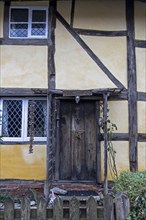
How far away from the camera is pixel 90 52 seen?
7.24m

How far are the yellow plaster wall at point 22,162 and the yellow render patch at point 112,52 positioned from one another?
2.56 m

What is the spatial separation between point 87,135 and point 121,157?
0.98 meters

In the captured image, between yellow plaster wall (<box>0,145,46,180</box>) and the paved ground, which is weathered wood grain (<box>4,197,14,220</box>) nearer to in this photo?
the paved ground

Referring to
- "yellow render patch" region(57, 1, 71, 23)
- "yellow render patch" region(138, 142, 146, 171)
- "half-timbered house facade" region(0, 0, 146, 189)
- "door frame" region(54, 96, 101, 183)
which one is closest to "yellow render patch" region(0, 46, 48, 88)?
"half-timbered house facade" region(0, 0, 146, 189)

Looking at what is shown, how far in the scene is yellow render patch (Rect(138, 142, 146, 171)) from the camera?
22.9 feet

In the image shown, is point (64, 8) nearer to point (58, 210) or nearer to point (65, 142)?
point (65, 142)

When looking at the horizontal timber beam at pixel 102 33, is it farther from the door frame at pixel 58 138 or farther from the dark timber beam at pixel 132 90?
the door frame at pixel 58 138

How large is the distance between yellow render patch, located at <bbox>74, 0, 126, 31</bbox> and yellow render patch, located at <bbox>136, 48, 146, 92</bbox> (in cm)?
76

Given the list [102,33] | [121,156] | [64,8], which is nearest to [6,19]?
[64,8]

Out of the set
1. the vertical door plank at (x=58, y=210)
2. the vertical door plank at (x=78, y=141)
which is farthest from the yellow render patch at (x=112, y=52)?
the vertical door plank at (x=58, y=210)

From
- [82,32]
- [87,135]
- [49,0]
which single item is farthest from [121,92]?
[49,0]

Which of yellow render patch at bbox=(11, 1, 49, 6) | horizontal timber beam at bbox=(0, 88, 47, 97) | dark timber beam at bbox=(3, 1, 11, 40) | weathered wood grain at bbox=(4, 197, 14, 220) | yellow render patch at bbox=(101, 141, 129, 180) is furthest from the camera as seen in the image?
yellow render patch at bbox=(11, 1, 49, 6)

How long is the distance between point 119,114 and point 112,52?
61.5 inches

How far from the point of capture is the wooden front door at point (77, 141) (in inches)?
280
